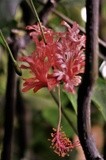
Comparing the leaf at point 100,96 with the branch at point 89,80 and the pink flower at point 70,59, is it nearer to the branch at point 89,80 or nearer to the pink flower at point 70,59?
the pink flower at point 70,59

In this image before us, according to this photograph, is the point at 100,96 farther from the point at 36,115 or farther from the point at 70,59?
the point at 36,115

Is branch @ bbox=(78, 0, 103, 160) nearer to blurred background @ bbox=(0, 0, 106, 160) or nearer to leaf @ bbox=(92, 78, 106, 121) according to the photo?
leaf @ bbox=(92, 78, 106, 121)

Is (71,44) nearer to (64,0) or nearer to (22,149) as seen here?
(64,0)

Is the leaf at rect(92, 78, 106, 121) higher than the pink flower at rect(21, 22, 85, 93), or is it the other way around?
the pink flower at rect(21, 22, 85, 93)

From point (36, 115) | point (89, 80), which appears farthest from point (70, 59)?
point (36, 115)

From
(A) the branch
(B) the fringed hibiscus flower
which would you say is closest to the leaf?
(B) the fringed hibiscus flower
